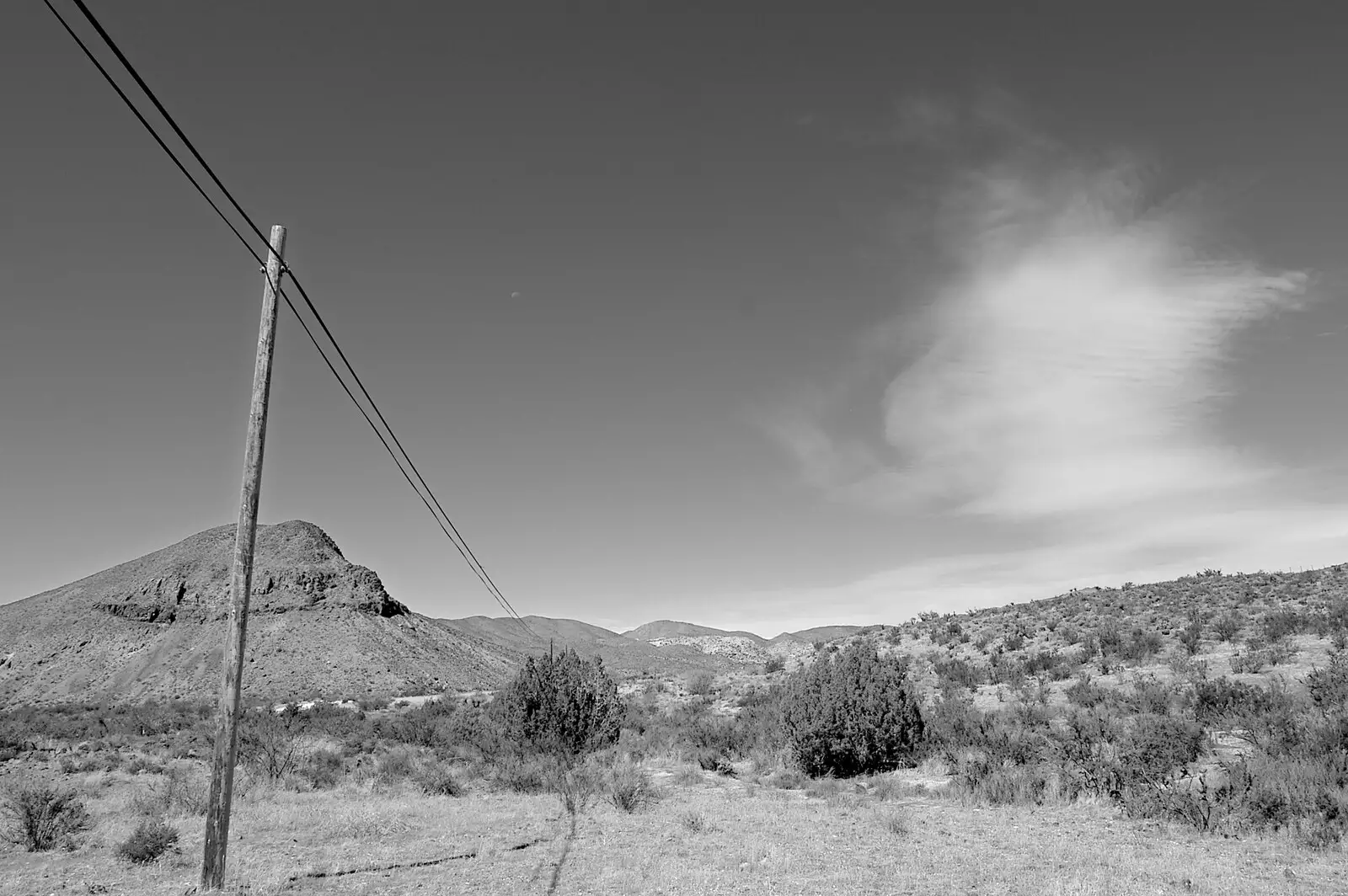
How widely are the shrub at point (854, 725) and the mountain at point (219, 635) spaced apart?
48.7m

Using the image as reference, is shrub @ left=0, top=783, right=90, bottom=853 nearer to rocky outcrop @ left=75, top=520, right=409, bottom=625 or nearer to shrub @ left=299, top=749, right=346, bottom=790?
shrub @ left=299, top=749, right=346, bottom=790

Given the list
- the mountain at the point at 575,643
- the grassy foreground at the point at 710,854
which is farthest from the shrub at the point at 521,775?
the mountain at the point at 575,643

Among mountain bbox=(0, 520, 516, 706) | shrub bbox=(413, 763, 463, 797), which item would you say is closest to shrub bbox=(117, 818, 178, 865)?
shrub bbox=(413, 763, 463, 797)

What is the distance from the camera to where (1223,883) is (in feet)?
32.7

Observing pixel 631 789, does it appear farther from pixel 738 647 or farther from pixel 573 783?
pixel 738 647

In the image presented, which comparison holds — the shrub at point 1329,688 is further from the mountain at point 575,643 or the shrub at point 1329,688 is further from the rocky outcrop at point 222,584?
the rocky outcrop at point 222,584

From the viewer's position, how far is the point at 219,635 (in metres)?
75.9

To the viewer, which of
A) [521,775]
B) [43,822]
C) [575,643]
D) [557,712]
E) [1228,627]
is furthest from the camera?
[575,643]

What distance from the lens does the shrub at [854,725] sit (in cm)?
2091

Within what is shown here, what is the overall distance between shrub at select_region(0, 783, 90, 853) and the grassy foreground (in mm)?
411

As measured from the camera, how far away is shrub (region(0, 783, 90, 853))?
14.2 metres

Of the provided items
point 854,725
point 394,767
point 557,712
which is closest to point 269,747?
point 394,767

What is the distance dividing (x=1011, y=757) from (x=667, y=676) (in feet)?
100

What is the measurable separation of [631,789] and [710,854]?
5.55 meters
